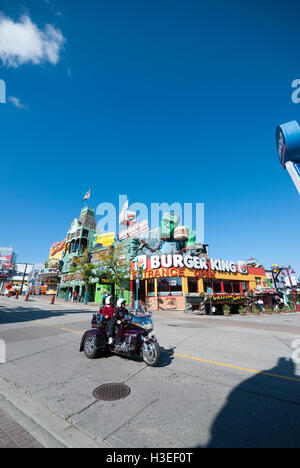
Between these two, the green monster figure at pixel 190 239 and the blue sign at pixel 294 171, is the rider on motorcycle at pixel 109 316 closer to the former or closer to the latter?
the blue sign at pixel 294 171

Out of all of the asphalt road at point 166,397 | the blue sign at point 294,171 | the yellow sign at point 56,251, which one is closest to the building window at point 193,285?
the blue sign at point 294,171

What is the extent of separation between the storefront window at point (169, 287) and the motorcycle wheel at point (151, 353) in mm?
23388

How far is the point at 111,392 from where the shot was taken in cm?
449

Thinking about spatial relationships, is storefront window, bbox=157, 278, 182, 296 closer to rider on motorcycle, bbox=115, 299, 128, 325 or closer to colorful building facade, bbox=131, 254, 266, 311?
colorful building facade, bbox=131, 254, 266, 311

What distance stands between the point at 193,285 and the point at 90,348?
25.7 meters

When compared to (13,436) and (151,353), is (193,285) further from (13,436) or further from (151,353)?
(13,436)

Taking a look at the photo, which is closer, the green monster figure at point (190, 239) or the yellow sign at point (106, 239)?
the green monster figure at point (190, 239)

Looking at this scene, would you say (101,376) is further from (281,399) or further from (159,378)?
(281,399)

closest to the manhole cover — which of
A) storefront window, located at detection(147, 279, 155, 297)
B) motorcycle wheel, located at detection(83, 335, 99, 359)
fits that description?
motorcycle wheel, located at detection(83, 335, 99, 359)

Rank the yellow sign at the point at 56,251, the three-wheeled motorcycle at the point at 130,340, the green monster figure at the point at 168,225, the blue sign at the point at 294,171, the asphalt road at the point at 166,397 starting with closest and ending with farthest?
the asphalt road at the point at 166,397 < the three-wheeled motorcycle at the point at 130,340 < the blue sign at the point at 294,171 < the green monster figure at the point at 168,225 < the yellow sign at the point at 56,251

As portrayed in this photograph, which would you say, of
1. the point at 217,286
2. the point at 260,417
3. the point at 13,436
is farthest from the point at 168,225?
the point at 13,436

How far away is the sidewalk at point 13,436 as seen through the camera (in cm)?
295

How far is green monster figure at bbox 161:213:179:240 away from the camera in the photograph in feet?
117
